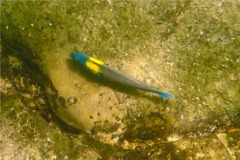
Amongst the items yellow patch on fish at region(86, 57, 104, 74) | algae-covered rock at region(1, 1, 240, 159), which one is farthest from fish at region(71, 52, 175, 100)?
algae-covered rock at region(1, 1, 240, 159)

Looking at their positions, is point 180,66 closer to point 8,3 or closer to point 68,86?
point 68,86

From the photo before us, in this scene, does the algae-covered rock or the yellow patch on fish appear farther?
the algae-covered rock

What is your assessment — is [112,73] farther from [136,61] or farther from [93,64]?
[136,61]

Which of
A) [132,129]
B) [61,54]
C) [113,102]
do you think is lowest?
[132,129]

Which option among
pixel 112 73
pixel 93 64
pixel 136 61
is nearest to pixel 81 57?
pixel 93 64

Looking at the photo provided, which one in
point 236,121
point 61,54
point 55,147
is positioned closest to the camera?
point 55,147

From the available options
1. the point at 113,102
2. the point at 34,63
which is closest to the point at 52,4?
the point at 34,63

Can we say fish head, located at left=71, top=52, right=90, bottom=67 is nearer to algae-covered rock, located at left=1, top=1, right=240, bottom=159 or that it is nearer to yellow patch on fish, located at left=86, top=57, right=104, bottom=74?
yellow patch on fish, located at left=86, top=57, right=104, bottom=74

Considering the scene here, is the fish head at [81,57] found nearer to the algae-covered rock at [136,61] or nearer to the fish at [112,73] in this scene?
the fish at [112,73]

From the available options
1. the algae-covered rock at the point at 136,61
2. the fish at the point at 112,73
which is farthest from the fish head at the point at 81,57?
the algae-covered rock at the point at 136,61
